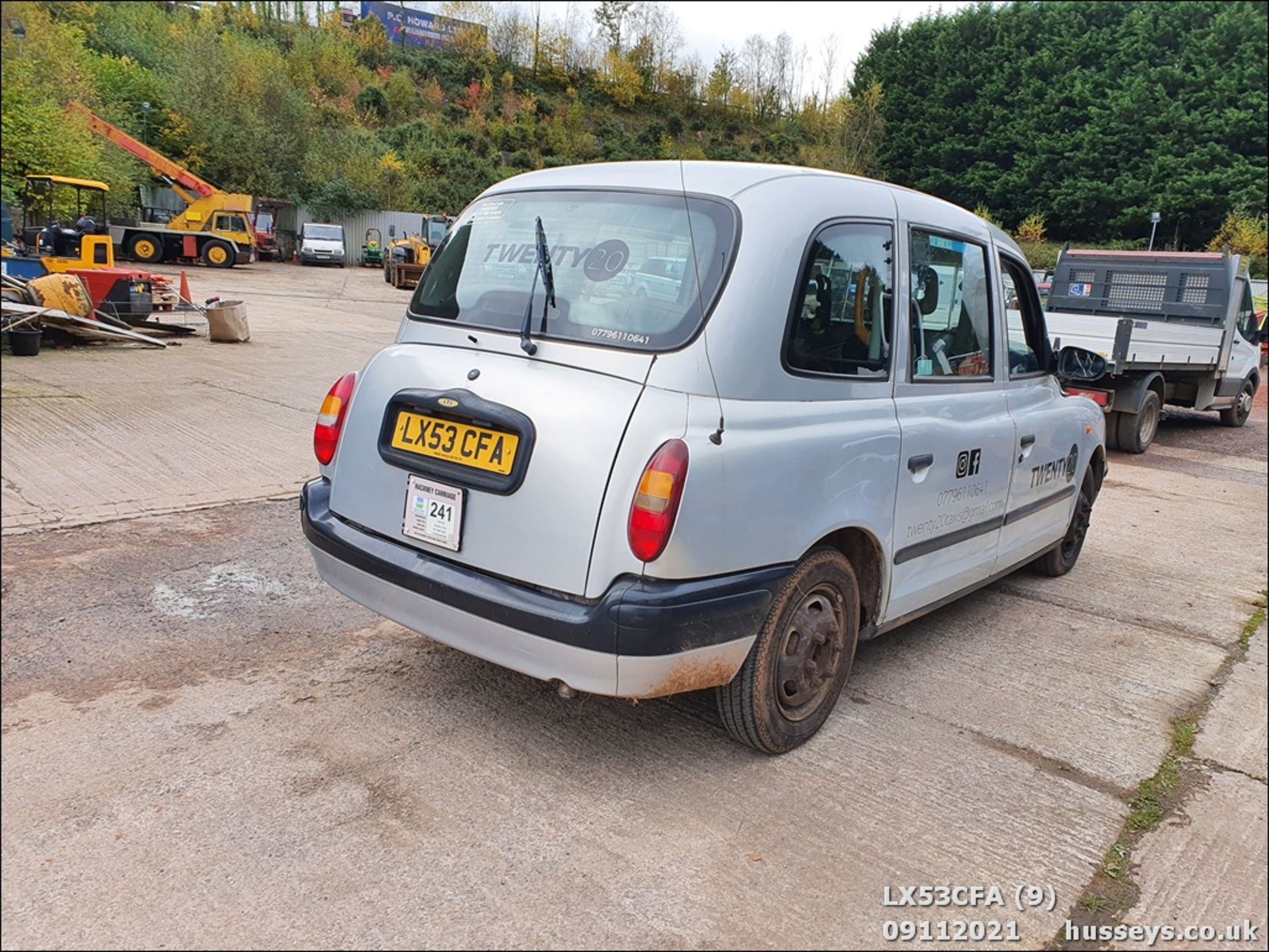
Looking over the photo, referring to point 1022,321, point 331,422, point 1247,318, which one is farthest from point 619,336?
point 1247,318

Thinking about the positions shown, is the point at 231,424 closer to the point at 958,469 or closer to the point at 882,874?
the point at 958,469

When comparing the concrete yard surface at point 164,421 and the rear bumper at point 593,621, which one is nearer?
the concrete yard surface at point 164,421

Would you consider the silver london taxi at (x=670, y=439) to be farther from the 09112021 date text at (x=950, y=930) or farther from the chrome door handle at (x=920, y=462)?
the 09112021 date text at (x=950, y=930)

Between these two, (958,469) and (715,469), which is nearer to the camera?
(715,469)

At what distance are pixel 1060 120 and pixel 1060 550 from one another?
4386cm

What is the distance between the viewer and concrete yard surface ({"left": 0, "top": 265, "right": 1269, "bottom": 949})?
2115mm

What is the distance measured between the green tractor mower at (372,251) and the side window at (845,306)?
1557 inches

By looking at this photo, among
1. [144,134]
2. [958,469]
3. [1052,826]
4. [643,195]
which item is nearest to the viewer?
[1052,826]

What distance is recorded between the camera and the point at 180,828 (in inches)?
92.2

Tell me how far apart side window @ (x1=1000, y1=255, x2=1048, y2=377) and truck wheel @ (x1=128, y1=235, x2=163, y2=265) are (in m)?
28.6

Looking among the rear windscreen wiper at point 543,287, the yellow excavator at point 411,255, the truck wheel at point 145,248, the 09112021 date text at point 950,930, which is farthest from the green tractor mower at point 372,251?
the 09112021 date text at point 950,930

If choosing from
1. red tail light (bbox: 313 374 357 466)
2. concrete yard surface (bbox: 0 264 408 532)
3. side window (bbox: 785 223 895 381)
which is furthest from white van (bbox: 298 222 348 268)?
side window (bbox: 785 223 895 381)

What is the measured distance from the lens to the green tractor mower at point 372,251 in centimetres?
3981

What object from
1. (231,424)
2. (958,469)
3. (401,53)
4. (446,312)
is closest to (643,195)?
(446,312)
